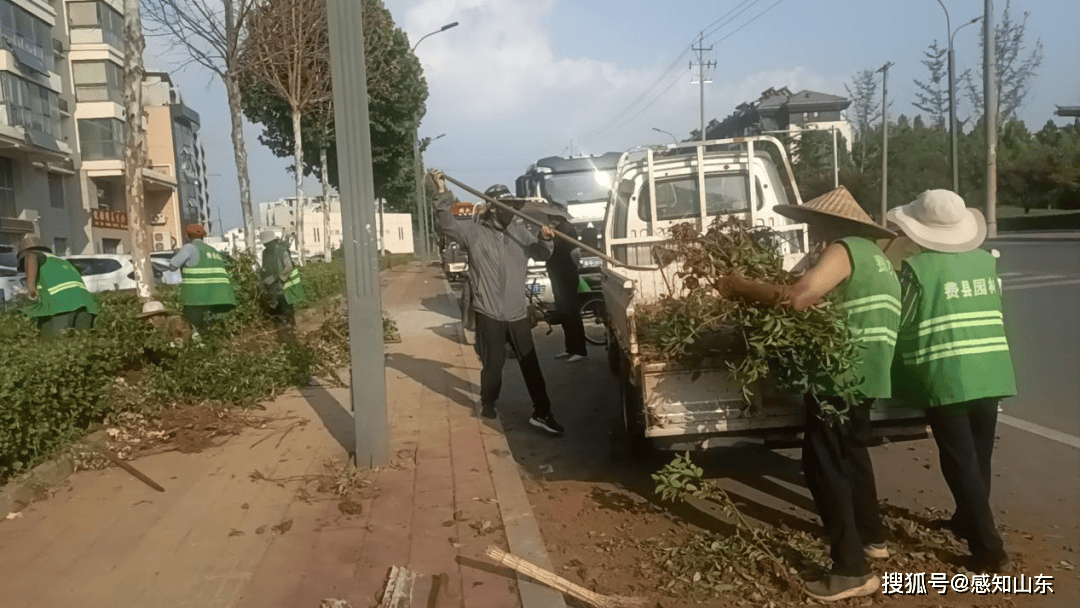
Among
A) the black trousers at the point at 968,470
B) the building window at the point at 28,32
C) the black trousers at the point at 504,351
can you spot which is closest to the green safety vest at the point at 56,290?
the black trousers at the point at 504,351

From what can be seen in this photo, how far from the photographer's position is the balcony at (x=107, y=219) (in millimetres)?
41344

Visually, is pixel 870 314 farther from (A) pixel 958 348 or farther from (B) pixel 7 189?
(B) pixel 7 189

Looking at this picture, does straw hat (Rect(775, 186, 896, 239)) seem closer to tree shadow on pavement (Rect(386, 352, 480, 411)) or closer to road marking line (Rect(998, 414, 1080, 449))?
road marking line (Rect(998, 414, 1080, 449))

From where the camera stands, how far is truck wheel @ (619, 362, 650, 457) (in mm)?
5930

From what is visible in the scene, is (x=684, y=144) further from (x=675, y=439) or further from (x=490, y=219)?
(x=675, y=439)

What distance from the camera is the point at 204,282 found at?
991 cm

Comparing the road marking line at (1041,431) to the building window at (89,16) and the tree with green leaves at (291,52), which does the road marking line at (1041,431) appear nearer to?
the tree with green leaves at (291,52)

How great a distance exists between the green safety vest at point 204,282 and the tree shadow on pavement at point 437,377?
2168 millimetres

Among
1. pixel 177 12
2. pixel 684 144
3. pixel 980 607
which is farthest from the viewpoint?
pixel 177 12

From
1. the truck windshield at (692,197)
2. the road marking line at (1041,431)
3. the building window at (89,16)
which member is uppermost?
the building window at (89,16)

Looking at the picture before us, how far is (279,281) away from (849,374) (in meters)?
8.47

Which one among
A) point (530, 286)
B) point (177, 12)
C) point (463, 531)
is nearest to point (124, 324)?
point (463, 531)

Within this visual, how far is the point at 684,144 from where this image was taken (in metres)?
8.19

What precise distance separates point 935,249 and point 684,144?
167 inches
